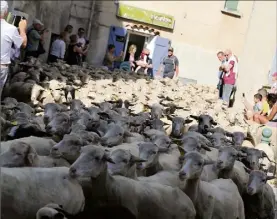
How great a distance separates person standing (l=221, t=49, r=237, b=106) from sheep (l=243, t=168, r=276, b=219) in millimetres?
8676

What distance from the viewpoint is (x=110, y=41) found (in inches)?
819

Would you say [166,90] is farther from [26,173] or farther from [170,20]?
[26,173]

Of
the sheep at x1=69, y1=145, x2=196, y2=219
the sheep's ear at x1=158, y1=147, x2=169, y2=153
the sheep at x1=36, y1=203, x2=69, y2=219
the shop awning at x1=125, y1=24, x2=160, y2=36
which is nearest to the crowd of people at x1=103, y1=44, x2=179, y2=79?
the shop awning at x1=125, y1=24, x2=160, y2=36

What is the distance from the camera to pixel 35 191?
4500 millimetres

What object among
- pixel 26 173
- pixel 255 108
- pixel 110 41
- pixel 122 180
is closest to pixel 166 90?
pixel 255 108

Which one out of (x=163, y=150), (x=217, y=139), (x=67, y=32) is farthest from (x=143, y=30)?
(x=163, y=150)

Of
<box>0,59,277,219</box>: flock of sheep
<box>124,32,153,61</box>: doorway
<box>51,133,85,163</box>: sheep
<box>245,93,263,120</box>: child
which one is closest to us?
<box>0,59,277,219</box>: flock of sheep

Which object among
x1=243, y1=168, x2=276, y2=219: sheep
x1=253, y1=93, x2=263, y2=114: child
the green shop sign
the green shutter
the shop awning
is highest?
the green shutter

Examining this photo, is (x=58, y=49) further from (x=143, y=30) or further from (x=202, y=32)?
(x=202, y=32)

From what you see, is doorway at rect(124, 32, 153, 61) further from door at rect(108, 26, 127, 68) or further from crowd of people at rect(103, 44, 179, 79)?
crowd of people at rect(103, 44, 179, 79)

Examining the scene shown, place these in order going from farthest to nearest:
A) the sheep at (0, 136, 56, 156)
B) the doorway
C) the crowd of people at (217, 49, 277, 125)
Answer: the doorway < the crowd of people at (217, 49, 277, 125) < the sheep at (0, 136, 56, 156)

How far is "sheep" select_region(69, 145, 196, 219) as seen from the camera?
16.7ft

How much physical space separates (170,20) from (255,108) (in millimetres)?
8182

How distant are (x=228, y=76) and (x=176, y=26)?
575cm
